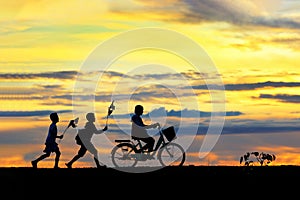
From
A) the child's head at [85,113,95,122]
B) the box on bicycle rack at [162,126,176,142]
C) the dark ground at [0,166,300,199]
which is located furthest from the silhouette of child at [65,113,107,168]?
the box on bicycle rack at [162,126,176,142]

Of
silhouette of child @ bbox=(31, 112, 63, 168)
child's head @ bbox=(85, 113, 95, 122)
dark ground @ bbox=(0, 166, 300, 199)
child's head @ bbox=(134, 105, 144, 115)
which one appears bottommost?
dark ground @ bbox=(0, 166, 300, 199)

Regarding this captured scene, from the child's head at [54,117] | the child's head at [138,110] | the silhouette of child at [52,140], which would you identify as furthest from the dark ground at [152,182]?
the child's head at [138,110]

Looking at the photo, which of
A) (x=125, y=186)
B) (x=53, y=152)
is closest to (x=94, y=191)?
(x=125, y=186)

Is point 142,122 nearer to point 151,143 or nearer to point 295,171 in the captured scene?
point 151,143

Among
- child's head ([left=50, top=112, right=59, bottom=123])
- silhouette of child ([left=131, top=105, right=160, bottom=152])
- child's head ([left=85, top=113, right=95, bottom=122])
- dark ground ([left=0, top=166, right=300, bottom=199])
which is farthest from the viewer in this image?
child's head ([left=85, top=113, right=95, bottom=122])

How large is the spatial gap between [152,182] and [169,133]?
5331 mm

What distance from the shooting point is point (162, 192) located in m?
20.0

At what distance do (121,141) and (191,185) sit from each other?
662 cm

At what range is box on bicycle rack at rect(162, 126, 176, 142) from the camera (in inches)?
1097

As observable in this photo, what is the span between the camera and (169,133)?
2798 cm

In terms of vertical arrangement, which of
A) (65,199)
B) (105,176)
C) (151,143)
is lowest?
(65,199)

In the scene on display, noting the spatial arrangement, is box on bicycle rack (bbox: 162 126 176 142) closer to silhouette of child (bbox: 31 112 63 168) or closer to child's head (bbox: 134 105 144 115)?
child's head (bbox: 134 105 144 115)

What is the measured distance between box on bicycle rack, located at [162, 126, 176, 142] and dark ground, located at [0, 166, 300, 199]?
1111 millimetres

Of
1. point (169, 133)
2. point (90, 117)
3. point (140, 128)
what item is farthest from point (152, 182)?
point (90, 117)
